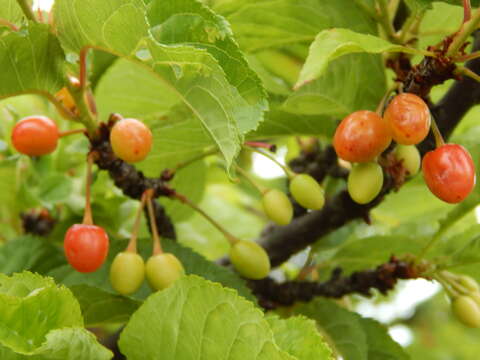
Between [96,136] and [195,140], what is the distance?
0.28 m

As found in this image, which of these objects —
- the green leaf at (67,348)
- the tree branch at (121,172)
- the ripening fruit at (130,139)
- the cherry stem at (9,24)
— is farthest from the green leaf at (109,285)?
the cherry stem at (9,24)

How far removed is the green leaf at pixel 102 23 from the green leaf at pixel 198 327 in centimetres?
38

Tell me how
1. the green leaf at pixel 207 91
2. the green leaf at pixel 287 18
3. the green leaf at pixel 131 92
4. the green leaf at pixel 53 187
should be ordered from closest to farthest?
the green leaf at pixel 207 91, the green leaf at pixel 287 18, the green leaf at pixel 53 187, the green leaf at pixel 131 92

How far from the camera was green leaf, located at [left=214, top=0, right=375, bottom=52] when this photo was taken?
149 cm

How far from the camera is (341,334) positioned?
5.38 ft

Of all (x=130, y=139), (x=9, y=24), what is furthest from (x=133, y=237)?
(x=9, y=24)

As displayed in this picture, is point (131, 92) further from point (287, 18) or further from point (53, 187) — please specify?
point (287, 18)

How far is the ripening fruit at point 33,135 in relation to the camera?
1.41 m

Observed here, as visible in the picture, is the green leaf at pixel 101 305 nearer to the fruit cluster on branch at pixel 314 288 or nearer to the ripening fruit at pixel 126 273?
the ripening fruit at pixel 126 273

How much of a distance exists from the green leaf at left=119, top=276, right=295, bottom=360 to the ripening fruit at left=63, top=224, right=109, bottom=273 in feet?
0.93

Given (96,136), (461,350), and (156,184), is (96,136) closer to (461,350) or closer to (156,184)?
(156,184)

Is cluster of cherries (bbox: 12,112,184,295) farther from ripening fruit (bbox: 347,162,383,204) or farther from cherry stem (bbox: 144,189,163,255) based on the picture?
ripening fruit (bbox: 347,162,383,204)

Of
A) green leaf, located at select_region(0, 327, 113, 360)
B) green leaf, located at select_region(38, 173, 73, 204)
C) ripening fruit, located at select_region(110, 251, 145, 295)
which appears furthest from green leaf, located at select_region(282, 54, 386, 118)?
green leaf, located at select_region(38, 173, 73, 204)

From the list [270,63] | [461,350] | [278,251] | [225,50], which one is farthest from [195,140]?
[461,350]
